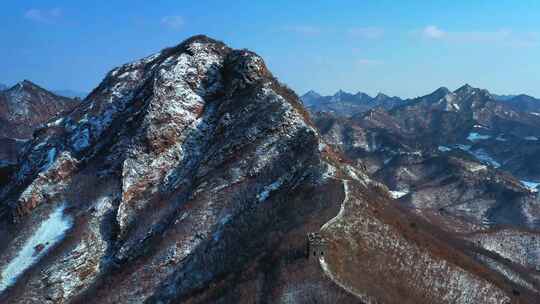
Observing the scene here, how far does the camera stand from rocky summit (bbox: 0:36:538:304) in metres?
47.0

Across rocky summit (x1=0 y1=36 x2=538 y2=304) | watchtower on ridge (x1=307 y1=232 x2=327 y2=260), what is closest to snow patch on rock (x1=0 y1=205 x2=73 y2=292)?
rocky summit (x1=0 y1=36 x2=538 y2=304)

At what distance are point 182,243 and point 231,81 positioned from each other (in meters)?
32.5

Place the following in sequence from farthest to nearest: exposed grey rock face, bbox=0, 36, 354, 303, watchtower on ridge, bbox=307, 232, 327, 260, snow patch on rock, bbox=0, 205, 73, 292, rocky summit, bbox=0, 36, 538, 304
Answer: snow patch on rock, bbox=0, 205, 73, 292 → exposed grey rock face, bbox=0, 36, 354, 303 → rocky summit, bbox=0, 36, 538, 304 → watchtower on ridge, bbox=307, 232, 327, 260

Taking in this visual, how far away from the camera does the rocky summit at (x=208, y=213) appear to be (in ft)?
154

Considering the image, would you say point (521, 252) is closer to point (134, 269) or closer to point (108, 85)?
point (134, 269)

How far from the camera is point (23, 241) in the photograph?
72.5 meters

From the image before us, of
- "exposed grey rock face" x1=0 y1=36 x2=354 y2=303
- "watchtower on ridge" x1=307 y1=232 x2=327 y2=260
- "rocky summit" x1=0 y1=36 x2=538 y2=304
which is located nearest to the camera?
"watchtower on ridge" x1=307 y1=232 x2=327 y2=260

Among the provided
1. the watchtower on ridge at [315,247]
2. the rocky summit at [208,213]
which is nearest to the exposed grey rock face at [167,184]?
the rocky summit at [208,213]

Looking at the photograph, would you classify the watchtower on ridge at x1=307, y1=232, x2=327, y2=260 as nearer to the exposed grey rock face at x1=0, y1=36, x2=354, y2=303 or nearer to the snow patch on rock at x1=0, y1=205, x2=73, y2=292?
the exposed grey rock face at x1=0, y1=36, x2=354, y2=303

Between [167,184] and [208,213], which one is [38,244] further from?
[208,213]

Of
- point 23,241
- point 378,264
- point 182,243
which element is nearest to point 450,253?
point 378,264

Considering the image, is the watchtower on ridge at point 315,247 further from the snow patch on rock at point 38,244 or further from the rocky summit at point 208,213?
the snow patch on rock at point 38,244

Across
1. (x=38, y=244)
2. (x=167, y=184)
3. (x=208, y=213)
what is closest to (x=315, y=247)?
(x=208, y=213)

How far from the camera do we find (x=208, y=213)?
64250 mm
